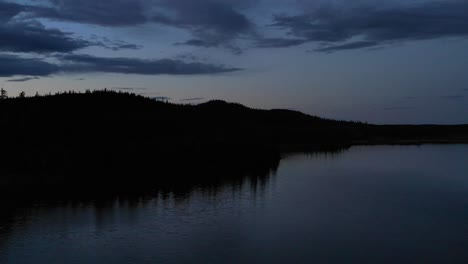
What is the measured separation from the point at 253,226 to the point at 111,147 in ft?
107

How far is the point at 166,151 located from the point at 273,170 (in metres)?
12.9

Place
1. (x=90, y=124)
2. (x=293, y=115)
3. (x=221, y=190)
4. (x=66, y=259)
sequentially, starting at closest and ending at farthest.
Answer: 1. (x=66, y=259)
2. (x=221, y=190)
3. (x=90, y=124)
4. (x=293, y=115)

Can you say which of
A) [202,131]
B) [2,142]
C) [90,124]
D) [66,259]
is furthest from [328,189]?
[202,131]

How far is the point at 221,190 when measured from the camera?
42531 mm

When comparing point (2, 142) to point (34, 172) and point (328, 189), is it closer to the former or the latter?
point (34, 172)

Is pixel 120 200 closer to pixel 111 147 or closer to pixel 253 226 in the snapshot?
pixel 253 226

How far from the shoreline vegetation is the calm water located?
333 inches

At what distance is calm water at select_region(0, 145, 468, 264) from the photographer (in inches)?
914

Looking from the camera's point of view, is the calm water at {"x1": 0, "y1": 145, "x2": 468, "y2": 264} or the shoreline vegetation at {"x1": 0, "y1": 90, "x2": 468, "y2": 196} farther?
the shoreline vegetation at {"x1": 0, "y1": 90, "x2": 468, "y2": 196}

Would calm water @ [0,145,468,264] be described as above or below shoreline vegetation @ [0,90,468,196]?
below

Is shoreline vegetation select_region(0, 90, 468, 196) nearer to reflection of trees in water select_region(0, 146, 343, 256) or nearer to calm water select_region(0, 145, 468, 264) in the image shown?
reflection of trees in water select_region(0, 146, 343, 256)

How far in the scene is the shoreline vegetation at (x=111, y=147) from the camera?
4588 centimetres

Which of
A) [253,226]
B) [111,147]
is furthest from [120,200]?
[111,147]

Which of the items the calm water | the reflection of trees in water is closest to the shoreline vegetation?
the reflection of trees in water
